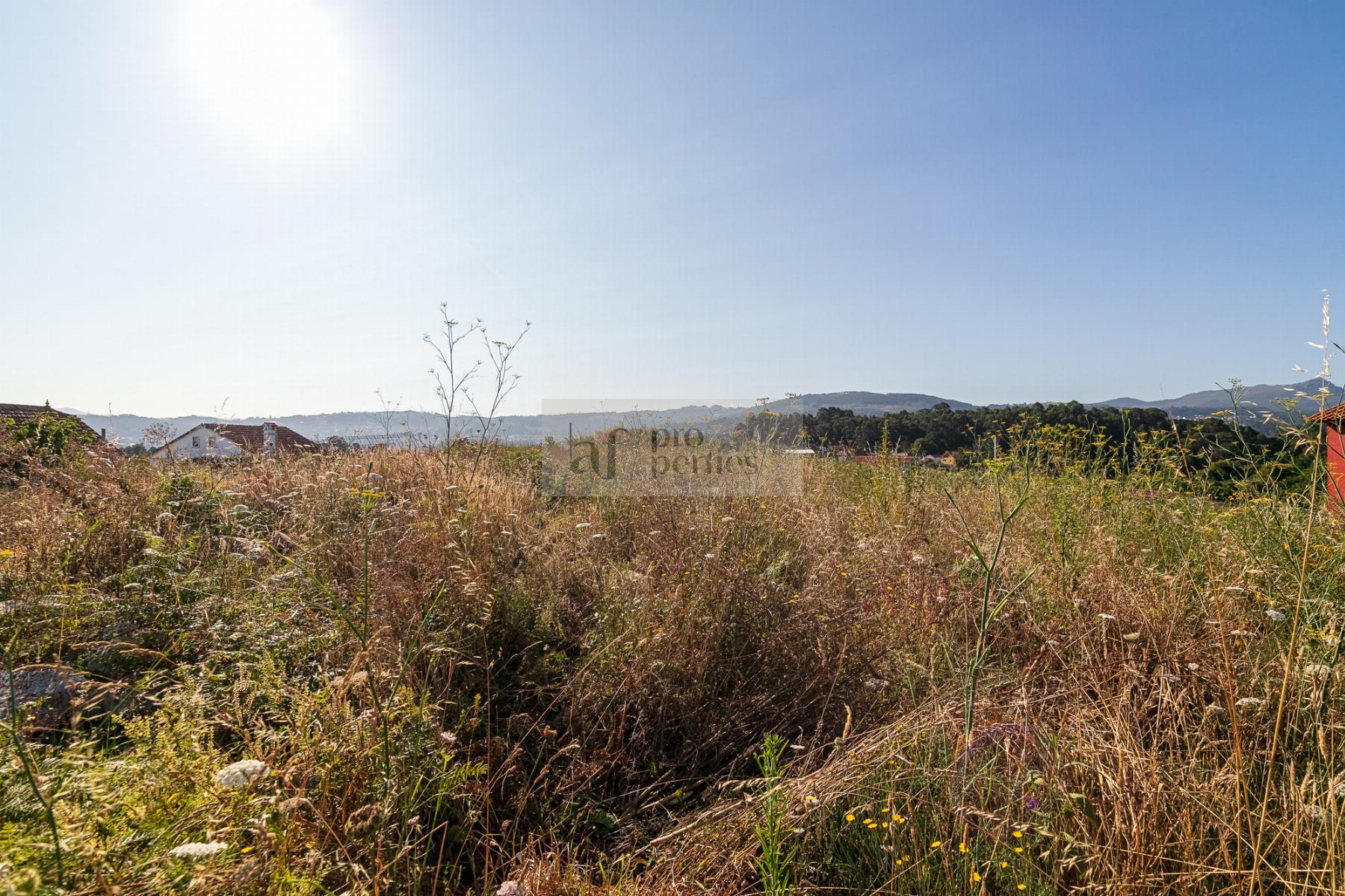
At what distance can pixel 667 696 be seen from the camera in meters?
2.30

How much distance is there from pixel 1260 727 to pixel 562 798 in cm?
224

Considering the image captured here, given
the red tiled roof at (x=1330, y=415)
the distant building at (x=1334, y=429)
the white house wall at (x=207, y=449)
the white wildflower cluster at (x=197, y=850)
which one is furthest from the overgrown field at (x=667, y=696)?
the white house wall at (x=207, y=449)

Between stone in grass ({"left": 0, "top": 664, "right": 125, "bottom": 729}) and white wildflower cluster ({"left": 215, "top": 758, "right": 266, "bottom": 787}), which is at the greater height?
white wildflower cluster ({"left": 215, "top": 758, "right": 266, "bottom": 787})

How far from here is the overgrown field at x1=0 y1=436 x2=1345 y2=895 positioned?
1387 millimetres

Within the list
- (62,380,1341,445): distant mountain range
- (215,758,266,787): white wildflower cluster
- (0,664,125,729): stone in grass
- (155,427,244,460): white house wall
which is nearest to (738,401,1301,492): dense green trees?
(62,380,1341,445): distant mountain range

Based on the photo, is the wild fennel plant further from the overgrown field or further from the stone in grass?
the stone in grass

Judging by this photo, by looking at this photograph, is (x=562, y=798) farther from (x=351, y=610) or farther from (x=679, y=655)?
(x=351, y=610)

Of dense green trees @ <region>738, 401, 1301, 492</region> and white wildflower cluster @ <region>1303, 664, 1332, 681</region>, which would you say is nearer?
white wildflower cluster @ <region>1303, 664, 1332, 681</region>

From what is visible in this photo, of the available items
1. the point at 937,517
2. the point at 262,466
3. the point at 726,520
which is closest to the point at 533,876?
the point at 726,520

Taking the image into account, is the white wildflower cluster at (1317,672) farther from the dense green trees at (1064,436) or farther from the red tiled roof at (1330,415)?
the dense green trees at (1064,436)

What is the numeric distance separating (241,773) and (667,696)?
4.66ft

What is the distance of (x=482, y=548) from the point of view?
2.94 metres

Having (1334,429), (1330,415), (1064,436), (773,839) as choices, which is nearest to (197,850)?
(773,839)

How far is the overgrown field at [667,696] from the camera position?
1.39 m
